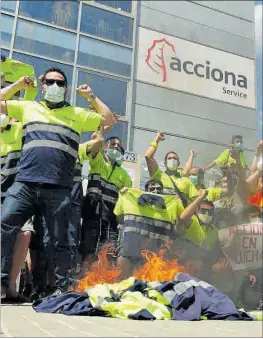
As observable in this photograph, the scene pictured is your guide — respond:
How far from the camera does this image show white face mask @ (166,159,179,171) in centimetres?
438

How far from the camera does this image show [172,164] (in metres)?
4.40

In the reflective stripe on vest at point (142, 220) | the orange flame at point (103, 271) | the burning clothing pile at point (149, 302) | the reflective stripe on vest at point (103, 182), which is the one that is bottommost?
the burning clothing pile at point (149, 302)

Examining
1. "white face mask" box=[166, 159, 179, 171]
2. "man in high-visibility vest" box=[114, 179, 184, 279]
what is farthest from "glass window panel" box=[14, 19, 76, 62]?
"man in high-visibility vest" box=[114, 179, 184, 279]

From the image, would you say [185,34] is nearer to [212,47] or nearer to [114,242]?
[212,47]

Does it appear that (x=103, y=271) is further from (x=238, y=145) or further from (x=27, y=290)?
(x=238, y=145)

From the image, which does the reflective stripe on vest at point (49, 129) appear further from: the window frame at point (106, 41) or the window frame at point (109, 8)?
the window frame at point (109, 8)

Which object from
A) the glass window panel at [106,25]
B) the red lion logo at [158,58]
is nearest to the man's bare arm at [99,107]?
the red lion logo at [158,58]

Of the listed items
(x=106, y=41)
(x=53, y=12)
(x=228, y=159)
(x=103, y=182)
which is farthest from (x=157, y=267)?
(x=53, y=12)

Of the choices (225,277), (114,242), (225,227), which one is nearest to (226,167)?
(225,227)

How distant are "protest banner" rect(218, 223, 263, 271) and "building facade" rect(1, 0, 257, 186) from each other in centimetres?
264

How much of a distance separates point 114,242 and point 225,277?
1131 mm

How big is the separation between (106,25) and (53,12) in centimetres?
113

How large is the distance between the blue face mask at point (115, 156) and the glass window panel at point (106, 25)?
5.09m

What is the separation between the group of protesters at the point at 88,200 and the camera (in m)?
2.88
